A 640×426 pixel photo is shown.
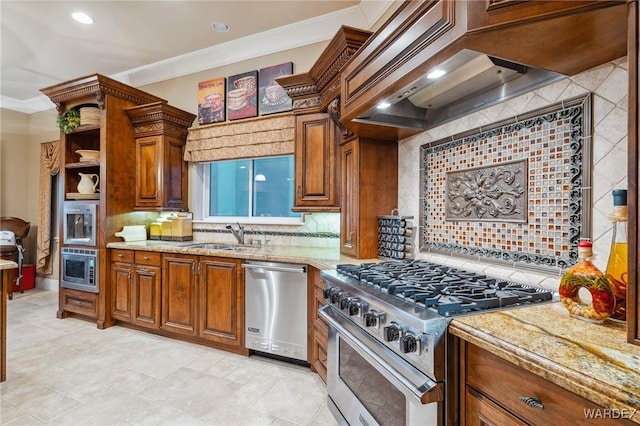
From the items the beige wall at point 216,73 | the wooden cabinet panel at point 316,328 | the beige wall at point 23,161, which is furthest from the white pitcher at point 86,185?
the wooden cabinet panel at point 316,328

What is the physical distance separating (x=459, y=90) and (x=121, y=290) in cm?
370

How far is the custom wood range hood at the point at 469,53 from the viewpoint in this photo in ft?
3.24

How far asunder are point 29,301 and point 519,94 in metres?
6.19

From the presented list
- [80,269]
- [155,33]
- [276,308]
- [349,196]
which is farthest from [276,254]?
[155,33]

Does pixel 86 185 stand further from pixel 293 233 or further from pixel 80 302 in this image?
pixel 293 233

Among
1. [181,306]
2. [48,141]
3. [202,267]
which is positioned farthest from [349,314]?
[48,141]

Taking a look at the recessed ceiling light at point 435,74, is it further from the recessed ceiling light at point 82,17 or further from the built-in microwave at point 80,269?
the built-in microwave at point 80,269

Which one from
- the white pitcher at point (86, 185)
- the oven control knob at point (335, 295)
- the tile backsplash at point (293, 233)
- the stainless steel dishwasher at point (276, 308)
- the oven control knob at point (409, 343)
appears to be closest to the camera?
the oven control knob at point (409, 343)

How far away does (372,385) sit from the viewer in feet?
4.50

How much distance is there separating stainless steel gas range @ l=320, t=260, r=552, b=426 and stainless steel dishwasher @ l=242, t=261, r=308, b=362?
611 millimetres

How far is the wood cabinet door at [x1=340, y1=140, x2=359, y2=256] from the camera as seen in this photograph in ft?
7.50

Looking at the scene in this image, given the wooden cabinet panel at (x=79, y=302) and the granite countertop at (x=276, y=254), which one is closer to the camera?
the granite countertop at (x=276, y=254)

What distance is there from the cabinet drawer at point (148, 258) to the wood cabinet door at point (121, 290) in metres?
0.15

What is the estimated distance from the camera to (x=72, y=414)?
1905 mm
